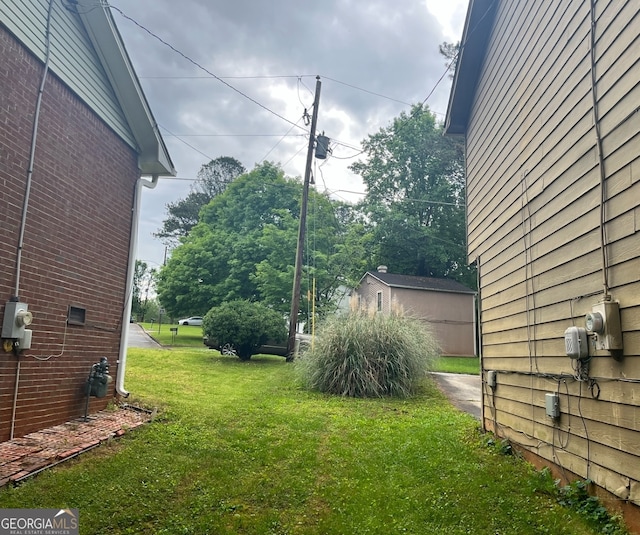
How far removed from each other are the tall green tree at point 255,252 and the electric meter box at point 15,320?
14134 millimetres

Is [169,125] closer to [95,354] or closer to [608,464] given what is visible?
[95,354]

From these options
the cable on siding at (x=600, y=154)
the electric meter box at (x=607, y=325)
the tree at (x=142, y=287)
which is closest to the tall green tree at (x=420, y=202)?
the tree at (x=142, y=287)

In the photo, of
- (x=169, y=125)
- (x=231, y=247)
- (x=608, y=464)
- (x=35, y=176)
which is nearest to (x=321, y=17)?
(x=169, y=125)

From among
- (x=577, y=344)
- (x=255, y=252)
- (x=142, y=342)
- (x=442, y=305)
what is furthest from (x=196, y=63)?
(x=442, y=305)

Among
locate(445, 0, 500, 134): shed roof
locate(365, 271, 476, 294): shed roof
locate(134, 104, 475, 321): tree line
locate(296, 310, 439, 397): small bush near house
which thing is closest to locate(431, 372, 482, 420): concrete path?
locate(296, 310, 439, 397): small bush near house

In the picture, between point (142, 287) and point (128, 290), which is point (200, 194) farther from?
point (128, 290)

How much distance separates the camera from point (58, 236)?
15.6ft

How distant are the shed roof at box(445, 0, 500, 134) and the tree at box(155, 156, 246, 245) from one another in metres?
31.5

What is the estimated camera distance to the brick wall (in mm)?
4074

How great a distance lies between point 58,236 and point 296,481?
349 centimetres

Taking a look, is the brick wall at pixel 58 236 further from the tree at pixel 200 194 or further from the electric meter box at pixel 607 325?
the tree at pixel 200 194

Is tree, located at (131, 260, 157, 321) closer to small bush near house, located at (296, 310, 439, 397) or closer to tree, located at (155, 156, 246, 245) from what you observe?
tree, located at (155, 156, 246, 245)

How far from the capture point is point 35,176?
14.4 feet

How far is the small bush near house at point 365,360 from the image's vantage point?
335 inches
